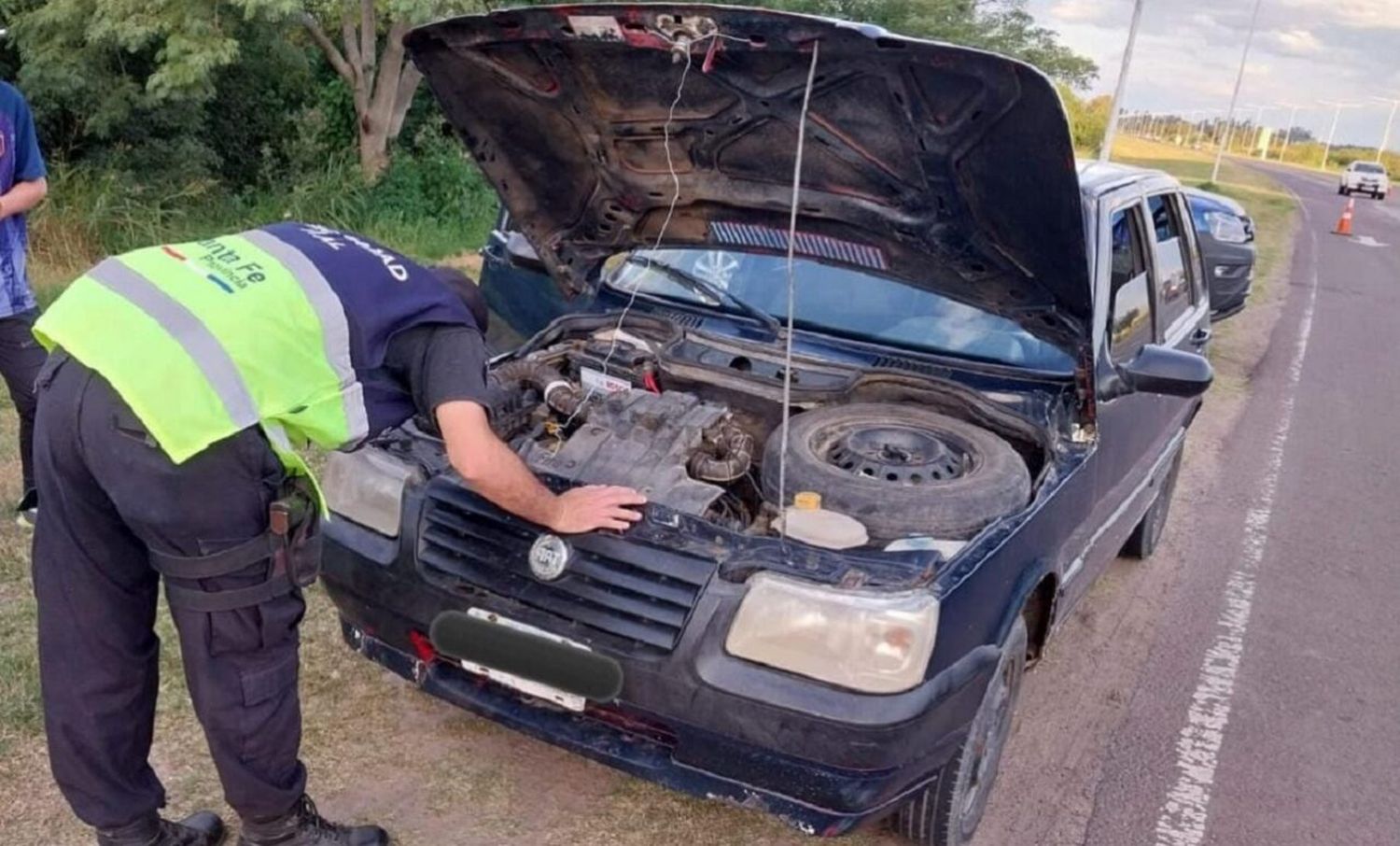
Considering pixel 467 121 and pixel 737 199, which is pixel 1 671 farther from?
pixel 737 199

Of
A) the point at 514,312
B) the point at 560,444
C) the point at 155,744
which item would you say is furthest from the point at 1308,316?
the point at 155,744

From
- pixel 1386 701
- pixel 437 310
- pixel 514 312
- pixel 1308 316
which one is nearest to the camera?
pixel 437 310

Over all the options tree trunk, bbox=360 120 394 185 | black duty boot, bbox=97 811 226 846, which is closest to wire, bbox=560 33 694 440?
black duty boot, bbox=97 811 226 846

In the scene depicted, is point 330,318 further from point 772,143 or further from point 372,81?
point 372,81

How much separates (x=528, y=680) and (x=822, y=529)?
2.48 ft

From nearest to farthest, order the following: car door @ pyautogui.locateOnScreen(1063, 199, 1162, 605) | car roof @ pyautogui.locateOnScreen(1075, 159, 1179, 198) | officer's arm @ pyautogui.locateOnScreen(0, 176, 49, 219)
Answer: car door @ pyautogui.locateOnScreen(1063, 199, 1162, 605), car roof @ pyautogui.locateOnScreen(1075, 159, 1179, 198), officer's arm @ pyautogui.locateOnScreen(0, 176, 49, 219)

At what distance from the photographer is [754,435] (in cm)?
349

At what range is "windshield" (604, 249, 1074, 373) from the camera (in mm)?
3562

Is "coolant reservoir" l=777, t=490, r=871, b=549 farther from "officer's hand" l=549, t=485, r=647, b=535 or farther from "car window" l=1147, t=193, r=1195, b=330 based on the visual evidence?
"car window" l=1147, t=193, r=1195, b=330

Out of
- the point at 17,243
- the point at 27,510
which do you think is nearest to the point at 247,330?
the point at 17,243

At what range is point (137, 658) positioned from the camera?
2.43 m

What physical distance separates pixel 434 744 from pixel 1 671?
125cm

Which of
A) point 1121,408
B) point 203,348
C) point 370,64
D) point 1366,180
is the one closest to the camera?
point 203,348

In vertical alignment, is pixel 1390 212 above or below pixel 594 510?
below
